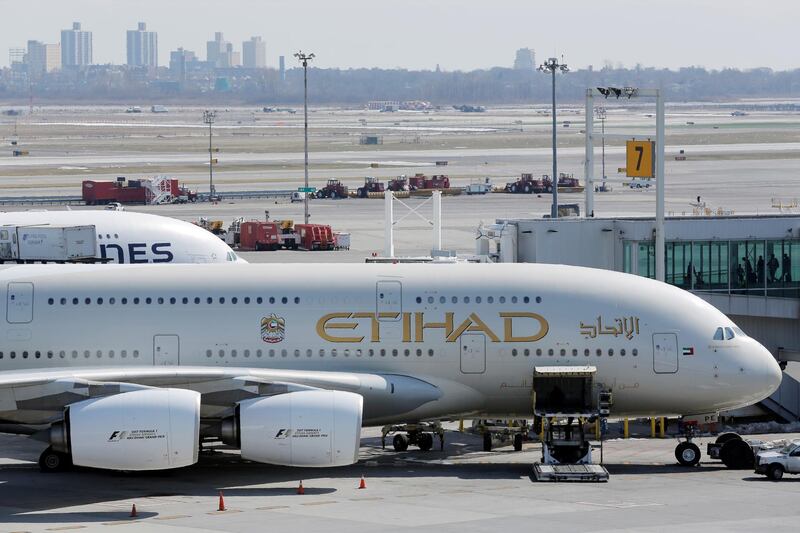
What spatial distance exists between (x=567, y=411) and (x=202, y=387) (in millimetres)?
9575

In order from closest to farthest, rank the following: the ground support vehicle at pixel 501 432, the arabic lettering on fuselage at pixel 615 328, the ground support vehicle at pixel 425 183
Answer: the arabic lettering on fuselage at pixel 615 328, the ground support vehicle at pixel 501 432, the ground support vehicle at pixel 425 183

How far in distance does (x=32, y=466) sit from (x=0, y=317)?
418 centimetres

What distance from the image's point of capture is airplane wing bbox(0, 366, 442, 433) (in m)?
35.1

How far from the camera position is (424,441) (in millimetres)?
41594

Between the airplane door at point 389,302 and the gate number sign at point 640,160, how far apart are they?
61.0ft

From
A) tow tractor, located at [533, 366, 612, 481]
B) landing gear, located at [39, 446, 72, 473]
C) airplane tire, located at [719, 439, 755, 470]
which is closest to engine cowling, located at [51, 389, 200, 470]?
landing gear, located at [39, 446, 72, 473]

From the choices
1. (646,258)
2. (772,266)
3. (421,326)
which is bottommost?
(421,326)

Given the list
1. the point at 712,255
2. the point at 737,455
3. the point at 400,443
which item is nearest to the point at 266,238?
the point at 712,255

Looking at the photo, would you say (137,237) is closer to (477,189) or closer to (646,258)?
(646,258)

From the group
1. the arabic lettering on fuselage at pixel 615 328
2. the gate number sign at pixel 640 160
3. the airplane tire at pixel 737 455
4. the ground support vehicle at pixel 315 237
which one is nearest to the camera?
the arabic lettering on fuselage at pixel 615 328

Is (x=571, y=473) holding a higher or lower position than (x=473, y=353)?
lower

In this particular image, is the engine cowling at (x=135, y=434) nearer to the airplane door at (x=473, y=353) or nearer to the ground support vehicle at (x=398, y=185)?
the airplane door at (x=473, y=353)

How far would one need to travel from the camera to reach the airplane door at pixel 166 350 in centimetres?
3772

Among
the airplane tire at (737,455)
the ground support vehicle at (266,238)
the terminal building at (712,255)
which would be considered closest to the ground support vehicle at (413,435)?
the airplane tire at (737,455)
